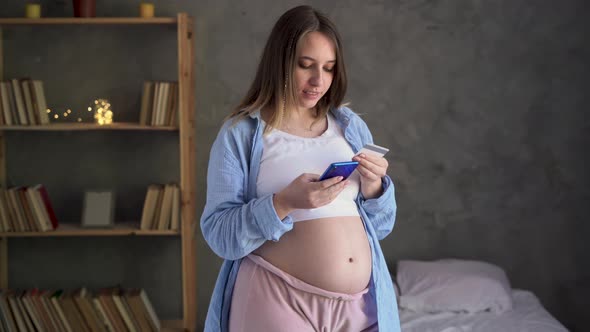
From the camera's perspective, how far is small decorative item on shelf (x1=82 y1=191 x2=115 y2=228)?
355 centimetres

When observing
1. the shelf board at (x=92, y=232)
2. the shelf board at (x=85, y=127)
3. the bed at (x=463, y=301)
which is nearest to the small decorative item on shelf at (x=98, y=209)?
the shelf board at (x=92, y=232)

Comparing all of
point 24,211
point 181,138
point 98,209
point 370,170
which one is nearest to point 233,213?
point 370,170

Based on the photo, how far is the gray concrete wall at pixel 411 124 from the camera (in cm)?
372

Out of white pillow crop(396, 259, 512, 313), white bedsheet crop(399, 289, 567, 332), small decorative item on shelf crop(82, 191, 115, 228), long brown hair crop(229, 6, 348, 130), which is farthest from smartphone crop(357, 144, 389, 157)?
small decorative item on shelf crop(82, 191, 115, 228)

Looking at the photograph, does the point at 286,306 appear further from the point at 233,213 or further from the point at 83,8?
the point at 83,8

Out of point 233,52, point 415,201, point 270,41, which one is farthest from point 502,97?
point 270,41

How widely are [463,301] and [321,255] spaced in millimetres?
1746

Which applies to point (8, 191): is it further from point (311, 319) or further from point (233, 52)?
point (311, 319)

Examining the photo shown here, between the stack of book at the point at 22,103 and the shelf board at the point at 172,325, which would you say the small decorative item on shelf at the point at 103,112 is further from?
the shelf board at the point at 172,325

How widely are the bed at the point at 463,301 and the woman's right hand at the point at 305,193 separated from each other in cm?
155

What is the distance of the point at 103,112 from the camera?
365cm

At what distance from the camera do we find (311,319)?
171cm

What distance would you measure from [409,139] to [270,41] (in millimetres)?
2027

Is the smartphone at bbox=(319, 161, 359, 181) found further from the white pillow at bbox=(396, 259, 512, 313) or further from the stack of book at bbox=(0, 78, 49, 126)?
the stack of book at bbox=(0, 78, 49, 126)
